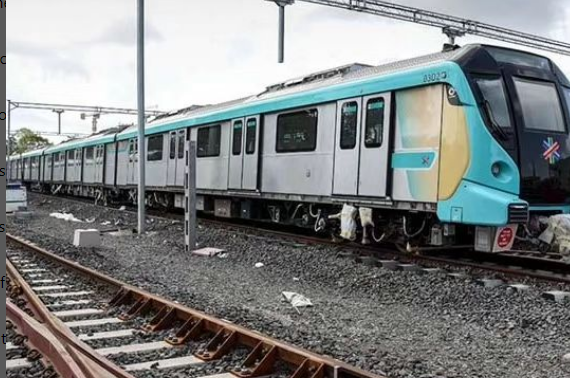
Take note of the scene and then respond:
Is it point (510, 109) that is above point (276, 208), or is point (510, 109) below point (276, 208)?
above

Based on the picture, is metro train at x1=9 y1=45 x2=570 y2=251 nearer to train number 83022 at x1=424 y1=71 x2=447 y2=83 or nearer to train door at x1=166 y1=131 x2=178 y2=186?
train number 83022 at x1=424 y1=71 x2=447 y2=83

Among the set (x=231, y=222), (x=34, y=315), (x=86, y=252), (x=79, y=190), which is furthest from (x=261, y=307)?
(x=79, y=190)

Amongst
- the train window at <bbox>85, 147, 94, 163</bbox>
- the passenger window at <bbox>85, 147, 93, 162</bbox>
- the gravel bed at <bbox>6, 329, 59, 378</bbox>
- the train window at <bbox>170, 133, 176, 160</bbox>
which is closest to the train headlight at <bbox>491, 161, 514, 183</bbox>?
the gravel bed at <bbox>6, 329, 59, 378</bbox>

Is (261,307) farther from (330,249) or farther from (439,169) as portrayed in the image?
(330,249)

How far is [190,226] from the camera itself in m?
12.7

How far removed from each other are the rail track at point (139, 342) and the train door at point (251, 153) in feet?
21.0

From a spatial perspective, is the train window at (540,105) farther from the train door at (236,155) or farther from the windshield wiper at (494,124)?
the train door at (236,155)

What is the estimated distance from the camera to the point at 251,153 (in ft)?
46.6

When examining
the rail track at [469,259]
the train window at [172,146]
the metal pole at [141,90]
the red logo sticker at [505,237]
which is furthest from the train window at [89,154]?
the red logo sticker at [505,237]

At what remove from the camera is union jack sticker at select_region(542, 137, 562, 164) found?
9344mm

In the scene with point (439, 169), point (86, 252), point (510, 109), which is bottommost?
point (86, 252)

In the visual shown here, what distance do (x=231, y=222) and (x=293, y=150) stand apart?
5.93 m

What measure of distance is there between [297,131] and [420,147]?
361 centimetres

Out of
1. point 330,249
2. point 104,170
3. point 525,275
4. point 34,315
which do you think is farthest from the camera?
point 104,170
